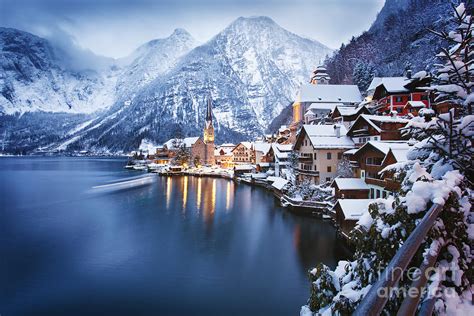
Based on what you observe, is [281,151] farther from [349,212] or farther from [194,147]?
[194,147]

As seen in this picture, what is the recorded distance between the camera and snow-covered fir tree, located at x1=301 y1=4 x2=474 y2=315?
2.35 metres

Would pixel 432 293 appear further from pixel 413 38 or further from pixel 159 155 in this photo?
pixel 159 155

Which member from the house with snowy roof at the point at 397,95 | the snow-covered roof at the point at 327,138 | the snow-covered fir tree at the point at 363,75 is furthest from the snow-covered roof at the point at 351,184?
the snow-covered fir tree at the point at 363,75

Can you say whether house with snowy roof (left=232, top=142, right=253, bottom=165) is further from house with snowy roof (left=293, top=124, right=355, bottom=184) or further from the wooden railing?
the wooden railing

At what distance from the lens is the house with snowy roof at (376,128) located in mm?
28109

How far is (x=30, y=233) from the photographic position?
2941cm

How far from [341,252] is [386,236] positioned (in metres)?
20.2

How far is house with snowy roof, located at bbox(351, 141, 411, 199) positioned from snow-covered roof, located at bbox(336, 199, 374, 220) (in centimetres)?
186

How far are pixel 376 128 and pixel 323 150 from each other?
683cm

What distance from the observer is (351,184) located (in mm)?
26828

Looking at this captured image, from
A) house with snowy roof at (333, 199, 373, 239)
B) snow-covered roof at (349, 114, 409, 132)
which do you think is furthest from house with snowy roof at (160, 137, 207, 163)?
house with snowy roof at (333, 199, 373, 239)

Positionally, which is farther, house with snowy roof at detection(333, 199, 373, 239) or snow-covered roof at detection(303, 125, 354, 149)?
snow-covered roof at detection(303, 125, 354, 149)

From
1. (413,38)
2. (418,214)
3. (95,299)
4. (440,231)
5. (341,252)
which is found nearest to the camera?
(440,231)

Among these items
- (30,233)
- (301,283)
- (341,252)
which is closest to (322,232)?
(341,252)
